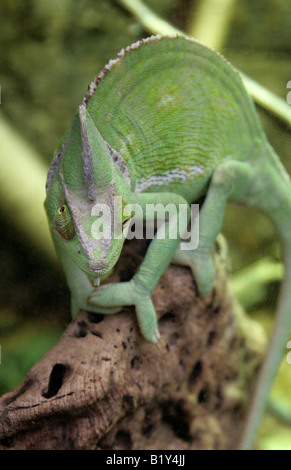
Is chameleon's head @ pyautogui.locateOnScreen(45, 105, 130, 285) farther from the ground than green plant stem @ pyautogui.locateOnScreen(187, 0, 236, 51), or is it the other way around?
green plant stem @ pyautogui.locateOnScreen(187, 0, 236, 51)

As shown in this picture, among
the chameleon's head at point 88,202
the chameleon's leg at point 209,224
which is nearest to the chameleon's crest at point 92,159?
the chameleon's head at point 88,202

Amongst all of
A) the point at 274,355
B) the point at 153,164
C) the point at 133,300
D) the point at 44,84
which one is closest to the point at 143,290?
the point at 133,300

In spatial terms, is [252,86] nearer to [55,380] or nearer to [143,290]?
[143,290]

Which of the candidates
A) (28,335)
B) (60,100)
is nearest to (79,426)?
(28,335)

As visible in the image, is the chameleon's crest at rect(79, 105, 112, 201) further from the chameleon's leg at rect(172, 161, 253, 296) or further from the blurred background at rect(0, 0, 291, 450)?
the chameleon's leg at rect(172, 161, 253, 296)

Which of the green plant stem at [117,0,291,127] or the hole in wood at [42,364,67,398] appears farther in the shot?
the green plant stem at [117,0,291,127]

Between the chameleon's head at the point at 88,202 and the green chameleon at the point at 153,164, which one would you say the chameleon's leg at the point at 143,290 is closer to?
the green chameleon at the point at 153,164

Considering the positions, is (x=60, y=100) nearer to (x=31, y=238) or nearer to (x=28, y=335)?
(x=31, y=238)

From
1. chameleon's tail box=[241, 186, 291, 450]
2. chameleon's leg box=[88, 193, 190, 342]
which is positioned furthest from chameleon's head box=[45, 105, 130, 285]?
chameleon's tail box=[241, 186, 291, 450]
